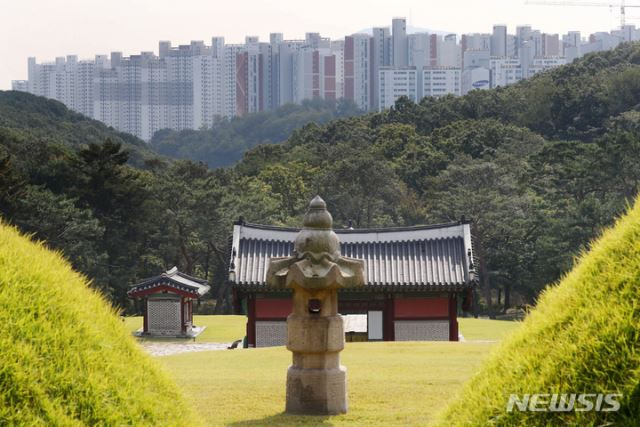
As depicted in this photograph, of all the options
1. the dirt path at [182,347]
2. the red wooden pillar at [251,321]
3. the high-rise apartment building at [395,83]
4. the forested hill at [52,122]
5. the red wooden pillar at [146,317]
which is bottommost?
the dirt path at [182,347]

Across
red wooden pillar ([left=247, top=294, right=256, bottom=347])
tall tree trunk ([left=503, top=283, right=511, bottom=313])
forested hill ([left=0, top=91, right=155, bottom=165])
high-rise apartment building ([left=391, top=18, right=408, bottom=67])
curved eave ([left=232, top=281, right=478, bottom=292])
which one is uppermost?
high-rise apartment building ([left=391, top=18, right=408, bottom=67])

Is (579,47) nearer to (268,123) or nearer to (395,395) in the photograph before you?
(268,123)

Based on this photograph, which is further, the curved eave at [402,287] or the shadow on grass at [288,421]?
the curved eave at [402,287]

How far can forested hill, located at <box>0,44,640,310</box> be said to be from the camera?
123ft

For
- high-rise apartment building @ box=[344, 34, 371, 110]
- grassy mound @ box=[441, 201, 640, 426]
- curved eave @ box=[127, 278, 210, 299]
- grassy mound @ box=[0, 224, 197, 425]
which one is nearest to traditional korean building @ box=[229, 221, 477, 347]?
curved eave @ box=[127, 278, 210, 299]

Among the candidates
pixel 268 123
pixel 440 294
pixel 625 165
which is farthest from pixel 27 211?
pixel 268 123

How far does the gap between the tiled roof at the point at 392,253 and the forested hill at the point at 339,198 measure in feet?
38.0

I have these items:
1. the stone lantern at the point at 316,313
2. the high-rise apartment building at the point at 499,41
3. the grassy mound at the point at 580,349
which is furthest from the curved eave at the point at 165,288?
the high-rise apartment building at the point at 499,41

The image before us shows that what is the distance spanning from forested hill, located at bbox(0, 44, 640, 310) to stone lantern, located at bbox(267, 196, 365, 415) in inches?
933

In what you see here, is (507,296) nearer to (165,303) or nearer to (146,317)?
(165,303)

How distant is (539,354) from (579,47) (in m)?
179

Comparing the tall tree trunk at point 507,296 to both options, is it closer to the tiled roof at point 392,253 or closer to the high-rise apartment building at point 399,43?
the tiled roof at point 392,253

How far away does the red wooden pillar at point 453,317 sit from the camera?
73.7 feet

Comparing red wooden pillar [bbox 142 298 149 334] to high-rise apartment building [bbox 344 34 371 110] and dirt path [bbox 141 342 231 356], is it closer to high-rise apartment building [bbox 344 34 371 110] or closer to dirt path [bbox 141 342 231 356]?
dirt path [bbox 141 342 231 356]
